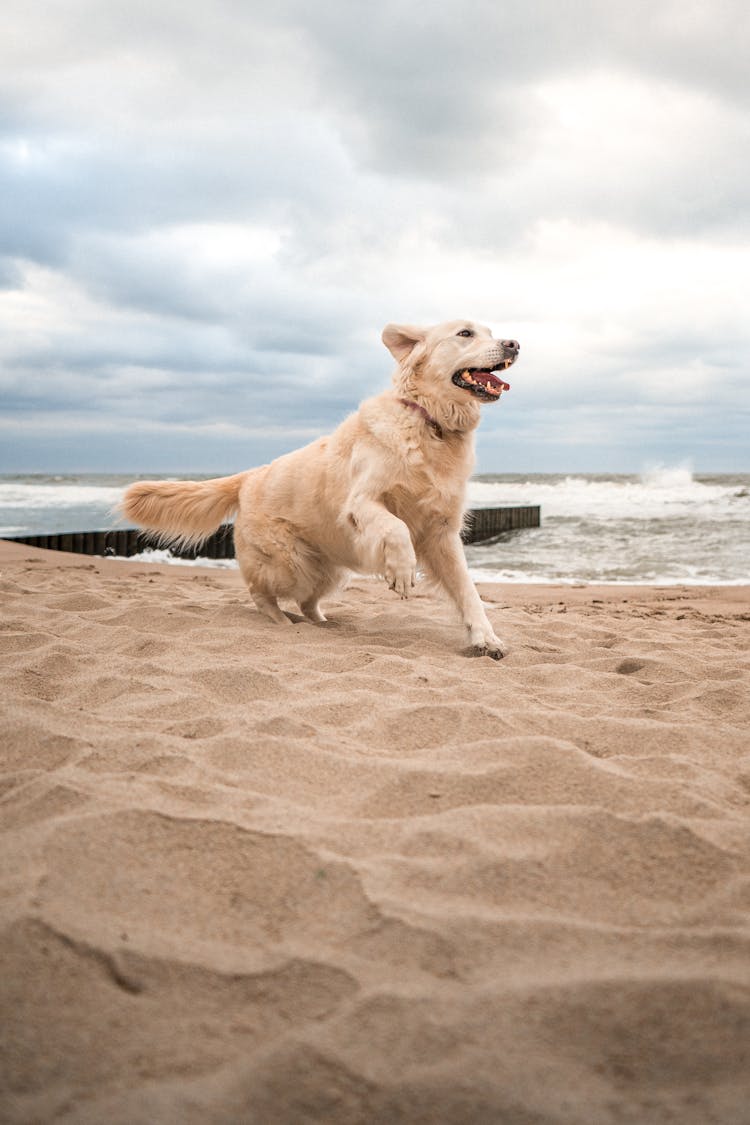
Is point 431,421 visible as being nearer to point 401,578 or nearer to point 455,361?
point 455,361

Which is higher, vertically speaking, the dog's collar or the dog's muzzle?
the dog's muzzle

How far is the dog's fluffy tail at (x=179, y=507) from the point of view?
17.9ft

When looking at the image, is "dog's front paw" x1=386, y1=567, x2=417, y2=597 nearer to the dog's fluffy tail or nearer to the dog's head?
the dog's head

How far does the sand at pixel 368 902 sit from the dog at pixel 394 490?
152 cm

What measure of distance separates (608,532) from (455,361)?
12868mm

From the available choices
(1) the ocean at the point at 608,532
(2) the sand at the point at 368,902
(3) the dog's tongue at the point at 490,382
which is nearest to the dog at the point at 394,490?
(3) the dog's tongue at the point at 490,382

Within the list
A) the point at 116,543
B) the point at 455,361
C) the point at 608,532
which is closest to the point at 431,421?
the point at 455,361

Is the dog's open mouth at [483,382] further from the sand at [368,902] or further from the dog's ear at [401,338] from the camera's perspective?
the sand at [368,902]

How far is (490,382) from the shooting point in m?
4.62

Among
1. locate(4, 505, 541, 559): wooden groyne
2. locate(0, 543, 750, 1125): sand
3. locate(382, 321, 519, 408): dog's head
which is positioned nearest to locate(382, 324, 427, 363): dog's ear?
locate(382, 321, 519, 408): dog's head

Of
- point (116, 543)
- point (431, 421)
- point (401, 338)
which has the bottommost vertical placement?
point (116, 543)

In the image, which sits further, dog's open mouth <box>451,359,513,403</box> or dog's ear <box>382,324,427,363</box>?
dog's ear <box>382,324,427,363</box>

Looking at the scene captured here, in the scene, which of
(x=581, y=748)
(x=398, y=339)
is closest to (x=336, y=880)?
(x=581, y=748)

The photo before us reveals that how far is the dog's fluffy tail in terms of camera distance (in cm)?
545
